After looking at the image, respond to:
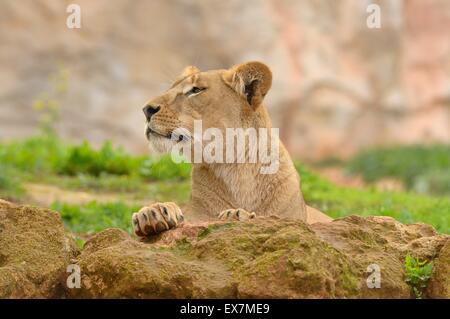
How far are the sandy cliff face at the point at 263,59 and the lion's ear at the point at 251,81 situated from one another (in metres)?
10.0

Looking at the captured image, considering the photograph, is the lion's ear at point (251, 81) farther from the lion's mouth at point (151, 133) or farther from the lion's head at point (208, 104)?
the lion's mouth at point (151, 133)

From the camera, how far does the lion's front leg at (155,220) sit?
15.5 feet

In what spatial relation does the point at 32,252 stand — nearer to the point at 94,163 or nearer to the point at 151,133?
the point at 151,133

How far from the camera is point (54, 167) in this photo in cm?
947

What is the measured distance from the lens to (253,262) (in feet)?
13.5

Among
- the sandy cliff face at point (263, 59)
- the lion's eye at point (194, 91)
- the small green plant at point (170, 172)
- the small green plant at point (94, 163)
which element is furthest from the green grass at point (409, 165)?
the lion's eye at point (194, 91)

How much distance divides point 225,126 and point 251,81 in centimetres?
32

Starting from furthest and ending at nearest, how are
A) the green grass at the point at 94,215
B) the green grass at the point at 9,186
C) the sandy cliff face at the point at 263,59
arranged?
the sandy cliff face at the point at 263,59 < the green grass at the point at 9,186 < the green grass at the point at 94,215

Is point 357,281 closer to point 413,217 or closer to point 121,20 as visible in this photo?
point 413,217

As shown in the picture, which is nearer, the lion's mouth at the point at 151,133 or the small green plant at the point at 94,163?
the lion's mouth at the point at 151,133

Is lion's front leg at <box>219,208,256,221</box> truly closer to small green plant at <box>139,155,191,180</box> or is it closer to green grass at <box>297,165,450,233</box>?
green grass at <box>297,165,450,233</box>

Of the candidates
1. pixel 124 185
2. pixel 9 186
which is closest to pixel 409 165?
pixel 124 185

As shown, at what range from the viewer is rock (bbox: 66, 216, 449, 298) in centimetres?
400

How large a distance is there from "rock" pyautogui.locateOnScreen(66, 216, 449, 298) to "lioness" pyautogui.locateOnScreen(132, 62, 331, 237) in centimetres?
100
